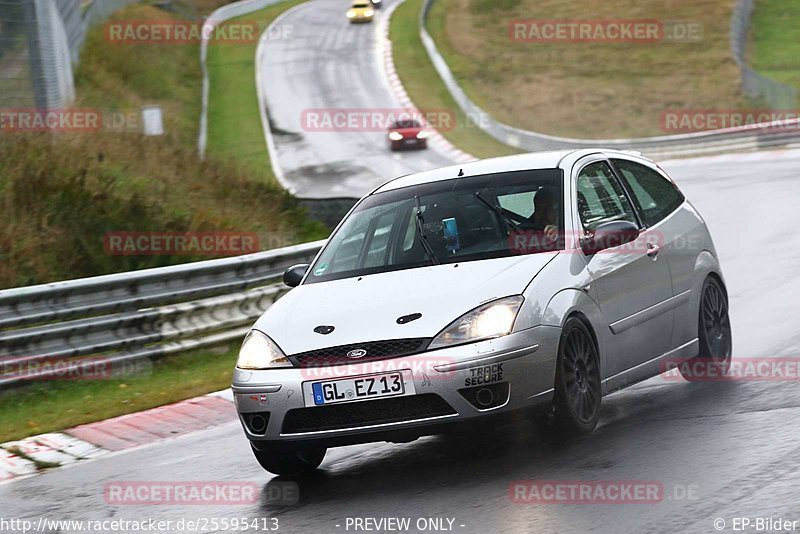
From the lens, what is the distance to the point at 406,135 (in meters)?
40.5

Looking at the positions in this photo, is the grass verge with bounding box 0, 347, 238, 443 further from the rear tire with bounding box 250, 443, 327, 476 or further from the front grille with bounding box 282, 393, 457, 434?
the front grille with bounding box 282, 393, 457, 434

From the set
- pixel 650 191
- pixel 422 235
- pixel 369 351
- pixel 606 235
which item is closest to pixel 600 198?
pixel 606 235

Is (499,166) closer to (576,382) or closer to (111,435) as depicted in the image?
(576,382)

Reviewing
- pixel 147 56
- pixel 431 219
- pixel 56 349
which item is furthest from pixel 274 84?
pixel 431 219

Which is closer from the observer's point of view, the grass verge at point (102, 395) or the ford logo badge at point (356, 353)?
the ford logo badge at point (356, 353)

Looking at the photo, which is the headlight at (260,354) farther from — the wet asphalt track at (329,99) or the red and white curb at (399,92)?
the red and white curb at (399,92)

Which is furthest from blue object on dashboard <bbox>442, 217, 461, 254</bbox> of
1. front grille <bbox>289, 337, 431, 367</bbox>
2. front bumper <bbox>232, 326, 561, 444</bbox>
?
front grille <bbox>289, 337, 431, 367</bbox>

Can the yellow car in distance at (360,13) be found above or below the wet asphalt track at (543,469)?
below

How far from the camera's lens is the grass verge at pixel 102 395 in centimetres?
988

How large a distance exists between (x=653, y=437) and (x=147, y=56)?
154 ft

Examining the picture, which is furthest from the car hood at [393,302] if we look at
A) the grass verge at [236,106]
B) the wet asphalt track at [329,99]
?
the grass verge at [236,106]

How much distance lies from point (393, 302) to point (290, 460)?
1.05m

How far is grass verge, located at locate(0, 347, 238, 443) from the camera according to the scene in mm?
9875

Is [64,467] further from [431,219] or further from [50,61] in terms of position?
[50,61]
